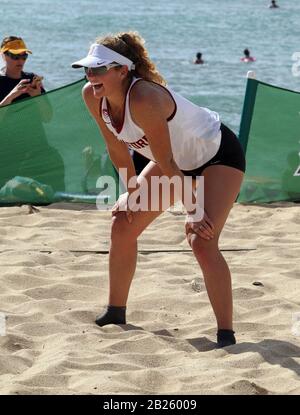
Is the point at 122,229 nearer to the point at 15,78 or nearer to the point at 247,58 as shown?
the point at 15,78

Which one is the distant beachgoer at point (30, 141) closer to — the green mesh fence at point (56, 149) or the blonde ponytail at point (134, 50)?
the green mesh fence at point (56, 149)

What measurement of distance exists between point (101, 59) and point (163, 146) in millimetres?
509

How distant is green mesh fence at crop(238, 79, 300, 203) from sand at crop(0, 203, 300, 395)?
430 millimetres

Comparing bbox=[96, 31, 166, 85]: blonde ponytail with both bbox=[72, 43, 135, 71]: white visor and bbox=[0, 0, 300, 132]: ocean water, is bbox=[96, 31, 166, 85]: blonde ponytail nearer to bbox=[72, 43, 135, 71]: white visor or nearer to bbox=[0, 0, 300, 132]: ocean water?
bbox=[72, 43, 135, 71]: white visor

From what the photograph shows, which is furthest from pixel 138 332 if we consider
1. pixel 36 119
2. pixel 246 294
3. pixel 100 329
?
pixel 36 119

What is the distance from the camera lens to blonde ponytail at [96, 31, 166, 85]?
4871mm

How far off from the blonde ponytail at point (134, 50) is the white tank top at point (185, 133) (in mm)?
74

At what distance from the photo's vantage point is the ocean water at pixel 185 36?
2216 cm

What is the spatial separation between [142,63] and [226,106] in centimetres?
1359

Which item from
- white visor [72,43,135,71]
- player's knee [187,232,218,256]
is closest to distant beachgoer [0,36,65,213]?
white visor [72,43,135,71]

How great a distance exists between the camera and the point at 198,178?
504 centimetres

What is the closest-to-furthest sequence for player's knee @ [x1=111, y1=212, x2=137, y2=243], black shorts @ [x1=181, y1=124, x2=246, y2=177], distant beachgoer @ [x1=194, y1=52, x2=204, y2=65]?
black shorts @ [x1=181, y1=124, x2=246, y2=177], player's knee @ [x1=111, y1=212, x2=137, y2=243], distant beachgoer @ [x1=194, y1=52, x2=204, y2=65]

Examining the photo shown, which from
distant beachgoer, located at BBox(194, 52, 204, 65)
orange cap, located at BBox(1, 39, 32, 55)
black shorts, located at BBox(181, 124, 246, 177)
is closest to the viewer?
black shorts, located at BBox(181, 124, 246, 177)
